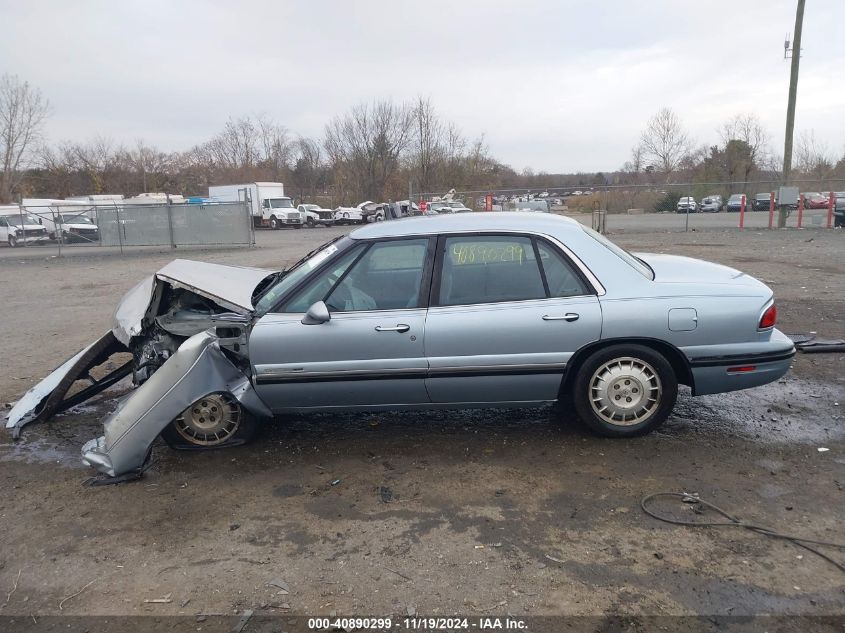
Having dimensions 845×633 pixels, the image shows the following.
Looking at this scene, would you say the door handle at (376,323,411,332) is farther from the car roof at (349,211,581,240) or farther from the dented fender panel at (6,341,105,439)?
the dented fender panel at (6,341,105,439)

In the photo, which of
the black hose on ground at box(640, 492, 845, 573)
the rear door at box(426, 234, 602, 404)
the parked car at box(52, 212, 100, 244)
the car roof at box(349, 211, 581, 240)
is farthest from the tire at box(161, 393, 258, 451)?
the parked car at box(52, 212, 100, 244)

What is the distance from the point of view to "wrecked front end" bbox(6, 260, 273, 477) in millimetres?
4070

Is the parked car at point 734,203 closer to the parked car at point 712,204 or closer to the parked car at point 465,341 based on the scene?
the parked car at point 712,204

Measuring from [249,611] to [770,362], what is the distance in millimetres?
3509

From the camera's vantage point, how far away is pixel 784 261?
543 inches

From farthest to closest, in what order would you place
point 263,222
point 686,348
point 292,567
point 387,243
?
point 263,222, point 387,243, point 686,348, point 292,567

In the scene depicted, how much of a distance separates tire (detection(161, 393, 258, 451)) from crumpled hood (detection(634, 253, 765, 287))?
3.04 meters

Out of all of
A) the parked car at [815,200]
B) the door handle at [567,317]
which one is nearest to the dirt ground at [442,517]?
the door handle at [567,317]

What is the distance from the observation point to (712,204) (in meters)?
39.3

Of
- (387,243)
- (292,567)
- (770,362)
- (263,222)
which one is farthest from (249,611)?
(263,222)

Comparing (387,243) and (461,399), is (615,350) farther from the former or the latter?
(387,243)

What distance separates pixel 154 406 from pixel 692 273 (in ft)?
12.5

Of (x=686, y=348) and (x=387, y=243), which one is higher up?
(x=387, y=243)

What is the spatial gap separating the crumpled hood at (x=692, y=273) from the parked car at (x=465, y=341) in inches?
1.2
